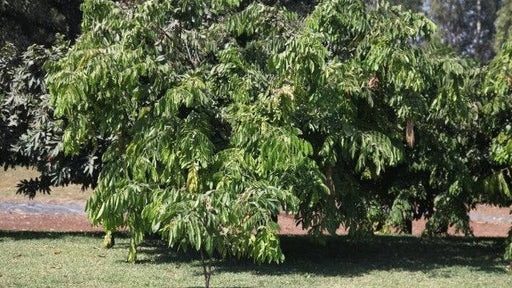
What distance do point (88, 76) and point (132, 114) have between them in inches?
→ 44.1

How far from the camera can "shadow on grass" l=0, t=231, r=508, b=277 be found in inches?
A: 486

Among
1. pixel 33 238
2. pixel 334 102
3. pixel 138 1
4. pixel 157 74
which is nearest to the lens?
pixel 157 74

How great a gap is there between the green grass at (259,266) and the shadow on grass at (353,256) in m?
0.02

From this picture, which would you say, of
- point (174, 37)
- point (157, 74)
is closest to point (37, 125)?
point (174, 37)

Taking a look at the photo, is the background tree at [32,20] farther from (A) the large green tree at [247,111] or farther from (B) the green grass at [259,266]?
(A) the large green tree at [247,111]

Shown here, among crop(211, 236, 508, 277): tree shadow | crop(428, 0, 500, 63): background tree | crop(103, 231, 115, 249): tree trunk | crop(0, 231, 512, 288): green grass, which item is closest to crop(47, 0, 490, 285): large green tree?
crop(0, 231, 512, 288): green grass

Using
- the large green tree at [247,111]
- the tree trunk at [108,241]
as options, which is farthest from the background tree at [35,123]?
the large green tree at [247,111]

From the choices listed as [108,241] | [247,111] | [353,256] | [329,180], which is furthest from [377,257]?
[247,111]

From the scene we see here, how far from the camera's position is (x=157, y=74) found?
9227 mm

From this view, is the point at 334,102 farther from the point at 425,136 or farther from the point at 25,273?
the point at 25,273

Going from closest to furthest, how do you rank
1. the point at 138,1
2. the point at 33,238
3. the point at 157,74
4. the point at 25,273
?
the point at 157,74 → the point at 25,273 → the point at 138,1 → the point at 33,238

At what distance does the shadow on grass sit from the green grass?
17 mm

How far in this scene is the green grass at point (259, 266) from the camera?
10625mm

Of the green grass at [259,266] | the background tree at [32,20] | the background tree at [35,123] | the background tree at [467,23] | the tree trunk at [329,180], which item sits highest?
the background tree at [467,23]
